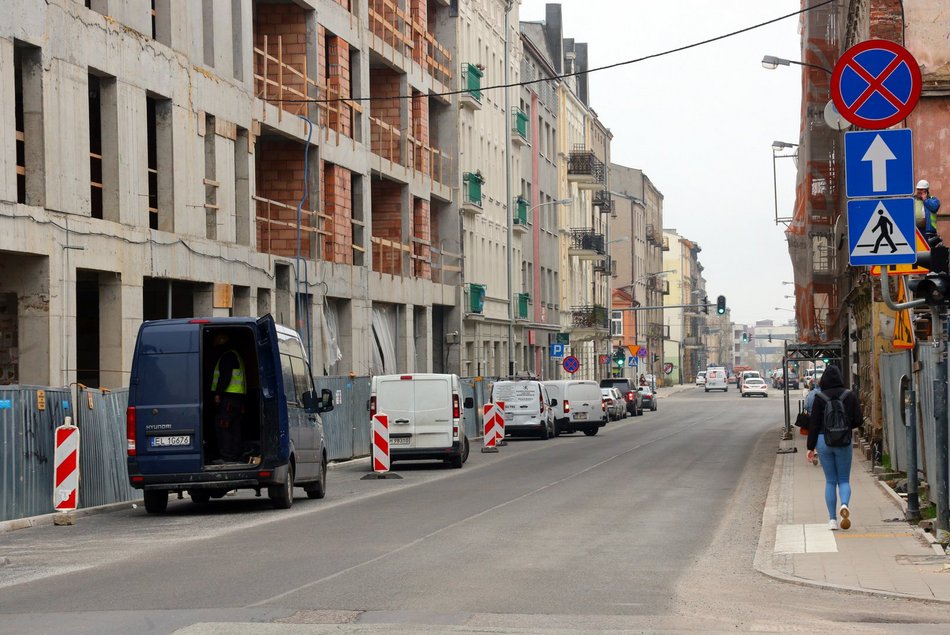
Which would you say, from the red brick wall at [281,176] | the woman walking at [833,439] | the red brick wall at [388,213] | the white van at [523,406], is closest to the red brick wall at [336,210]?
the red brick wall at [281,176]

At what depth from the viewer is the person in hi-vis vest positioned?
21172mm

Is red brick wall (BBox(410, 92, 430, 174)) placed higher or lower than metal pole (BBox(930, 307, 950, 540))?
higher

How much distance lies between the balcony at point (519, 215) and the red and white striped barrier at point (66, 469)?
168 feet

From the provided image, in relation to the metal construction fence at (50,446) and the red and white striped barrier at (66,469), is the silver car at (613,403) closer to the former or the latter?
the metal construction fence at (50,446)

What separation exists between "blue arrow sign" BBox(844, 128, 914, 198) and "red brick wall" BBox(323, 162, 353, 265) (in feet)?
90.7

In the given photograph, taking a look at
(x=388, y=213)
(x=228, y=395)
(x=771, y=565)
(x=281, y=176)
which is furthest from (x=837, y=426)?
(x=388, y=213)

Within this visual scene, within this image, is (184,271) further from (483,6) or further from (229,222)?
(483,6)

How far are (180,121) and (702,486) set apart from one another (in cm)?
1302

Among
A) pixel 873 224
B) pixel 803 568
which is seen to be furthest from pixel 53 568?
pixel 873 224

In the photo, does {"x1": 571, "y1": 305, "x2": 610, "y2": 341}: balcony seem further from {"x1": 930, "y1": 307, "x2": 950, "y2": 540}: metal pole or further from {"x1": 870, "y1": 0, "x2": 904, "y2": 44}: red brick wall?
{"x1": 930, "y1": 307, "x2": 950, "y2": 540}: metal pole

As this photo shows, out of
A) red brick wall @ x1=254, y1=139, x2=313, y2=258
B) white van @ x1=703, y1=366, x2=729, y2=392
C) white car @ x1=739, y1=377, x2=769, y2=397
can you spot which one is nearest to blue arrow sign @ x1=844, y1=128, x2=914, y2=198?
red brick wall @ x1=254, y1=139, x2=313, y2=258

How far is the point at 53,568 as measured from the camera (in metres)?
14.2

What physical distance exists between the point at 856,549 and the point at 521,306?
5610 centimetres

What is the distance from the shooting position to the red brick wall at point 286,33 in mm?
39781
